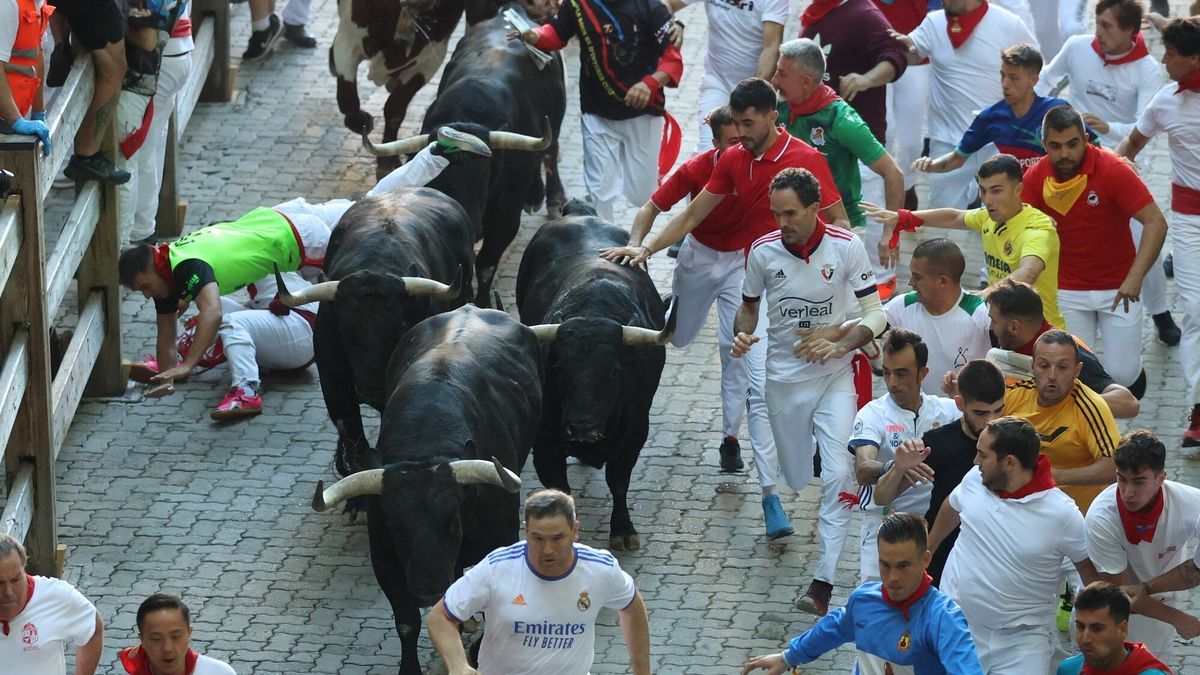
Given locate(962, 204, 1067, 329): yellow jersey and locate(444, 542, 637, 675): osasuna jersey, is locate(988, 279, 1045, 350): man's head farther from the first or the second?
locate(444, 542, 637, 675): osasuna jersey

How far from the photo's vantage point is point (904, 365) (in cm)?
837

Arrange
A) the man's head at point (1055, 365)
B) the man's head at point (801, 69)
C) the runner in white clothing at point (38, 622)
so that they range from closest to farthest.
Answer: the runner in white clothing at point (38, 622)
the man's head at point (1055, 365)
the man's head at point (801, 69)

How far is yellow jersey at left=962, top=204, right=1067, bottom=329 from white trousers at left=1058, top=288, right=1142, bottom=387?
0.55 m

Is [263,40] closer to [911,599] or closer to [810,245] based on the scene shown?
[810,245]

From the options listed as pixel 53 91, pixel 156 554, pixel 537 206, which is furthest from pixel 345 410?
pixel 537 206

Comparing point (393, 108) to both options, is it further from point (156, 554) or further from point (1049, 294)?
point (1049, 294)

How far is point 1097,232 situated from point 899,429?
2.46m

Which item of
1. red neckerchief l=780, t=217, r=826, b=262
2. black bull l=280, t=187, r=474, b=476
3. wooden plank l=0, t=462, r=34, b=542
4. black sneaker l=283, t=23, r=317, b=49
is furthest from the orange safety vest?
black sneaker l=283, t=23, r=317, b=49

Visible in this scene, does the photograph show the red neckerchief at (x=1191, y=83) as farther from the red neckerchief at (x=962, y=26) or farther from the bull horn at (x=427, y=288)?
the bull horn at (x=427, y=288)

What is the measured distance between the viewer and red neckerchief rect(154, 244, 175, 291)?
1155 centimetres

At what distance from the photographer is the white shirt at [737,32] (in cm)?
1298

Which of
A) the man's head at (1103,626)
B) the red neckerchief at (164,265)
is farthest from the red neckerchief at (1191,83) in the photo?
the red neckerchief at (164,265)

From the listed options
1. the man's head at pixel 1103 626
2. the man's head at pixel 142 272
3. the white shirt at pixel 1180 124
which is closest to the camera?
the man's head at pixel 1103 626

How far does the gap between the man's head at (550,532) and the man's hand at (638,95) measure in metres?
6.03
